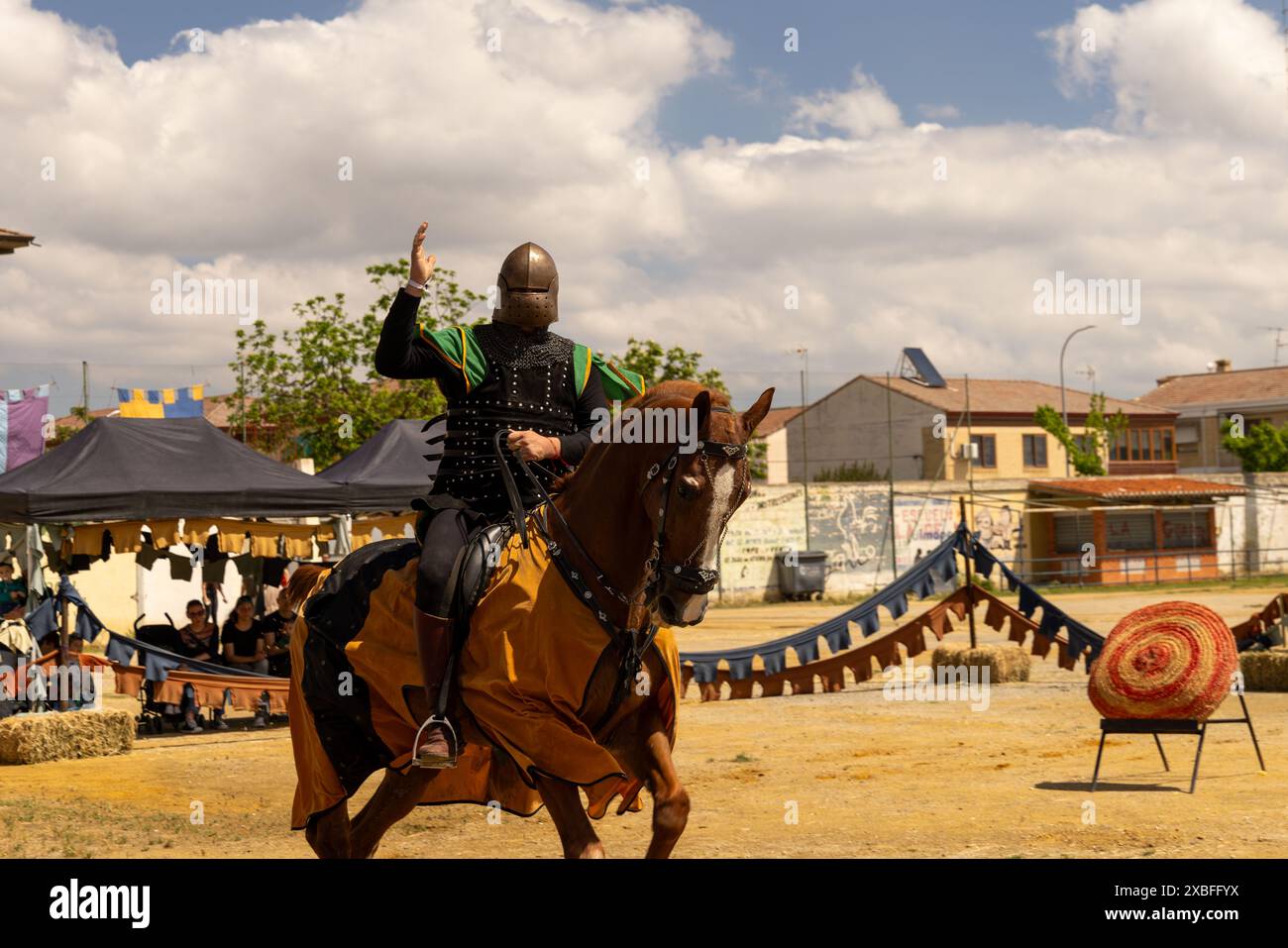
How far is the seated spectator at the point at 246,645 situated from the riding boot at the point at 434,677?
1149cm

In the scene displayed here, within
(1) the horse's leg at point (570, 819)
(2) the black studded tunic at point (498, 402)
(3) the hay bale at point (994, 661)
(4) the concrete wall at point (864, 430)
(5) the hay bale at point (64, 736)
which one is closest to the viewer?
(1) the horse's leg at point (570, 819)

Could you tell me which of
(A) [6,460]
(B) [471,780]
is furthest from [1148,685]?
(A) [6,460]

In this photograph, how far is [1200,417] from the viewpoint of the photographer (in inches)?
2950

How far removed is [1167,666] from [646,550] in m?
6.69

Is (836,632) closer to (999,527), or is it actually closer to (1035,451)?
(999,527)

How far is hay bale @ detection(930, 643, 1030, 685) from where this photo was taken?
18656 mm

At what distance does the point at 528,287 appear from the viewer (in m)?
6.13

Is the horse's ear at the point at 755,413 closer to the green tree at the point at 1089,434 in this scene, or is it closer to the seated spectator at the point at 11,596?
the seated spectator at the point at 11,596

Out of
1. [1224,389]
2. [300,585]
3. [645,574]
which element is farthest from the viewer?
[1224,389]

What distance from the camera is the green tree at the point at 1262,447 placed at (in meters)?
61.6

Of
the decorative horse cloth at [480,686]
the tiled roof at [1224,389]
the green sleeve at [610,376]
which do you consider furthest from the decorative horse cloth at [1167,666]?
the tiled roof at [1224,389]

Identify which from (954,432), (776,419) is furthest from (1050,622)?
(776,419)

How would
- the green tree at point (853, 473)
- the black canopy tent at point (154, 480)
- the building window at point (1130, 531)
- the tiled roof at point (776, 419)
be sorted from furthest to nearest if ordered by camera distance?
the tiled roof at point (776, 419), the green tree at point (853, 473), the building window at point (1130, 531), the black canopy tent at point (154, 480)
